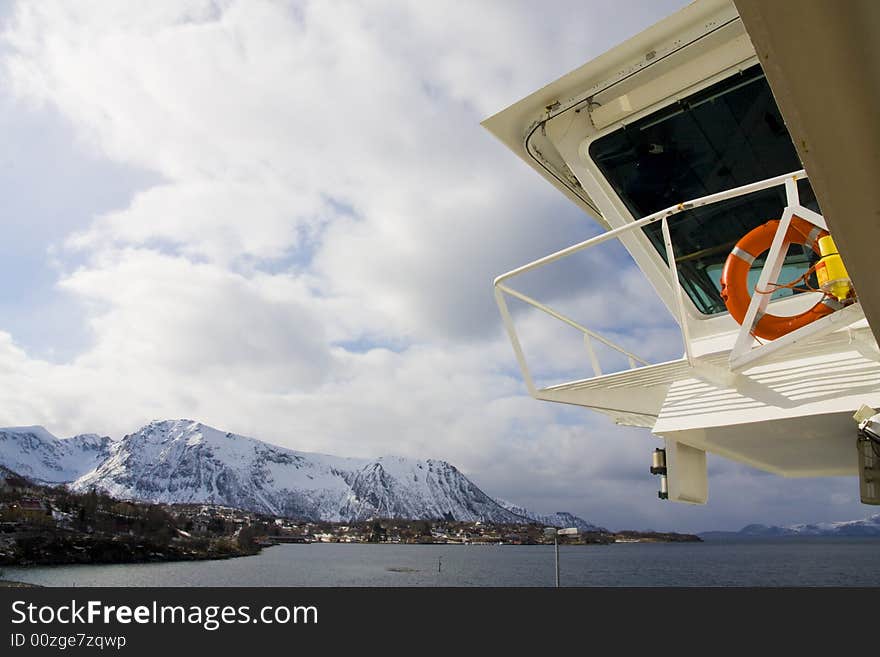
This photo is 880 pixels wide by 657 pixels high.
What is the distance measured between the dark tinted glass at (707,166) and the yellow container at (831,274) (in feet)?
3.42

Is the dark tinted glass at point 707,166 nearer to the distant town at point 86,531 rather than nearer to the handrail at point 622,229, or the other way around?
the handrail at point 622,229

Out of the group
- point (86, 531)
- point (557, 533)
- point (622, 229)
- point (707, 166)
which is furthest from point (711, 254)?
point (86, 531)

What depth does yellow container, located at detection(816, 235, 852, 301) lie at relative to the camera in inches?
192

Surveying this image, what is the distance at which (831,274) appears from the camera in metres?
4.97

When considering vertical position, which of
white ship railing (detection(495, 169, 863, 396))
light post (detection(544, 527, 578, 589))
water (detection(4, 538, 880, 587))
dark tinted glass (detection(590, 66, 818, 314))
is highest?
dark tinted glass (detection(590, 66, 818, 314))

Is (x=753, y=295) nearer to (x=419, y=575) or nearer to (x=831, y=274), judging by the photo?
(x=831, y=274)

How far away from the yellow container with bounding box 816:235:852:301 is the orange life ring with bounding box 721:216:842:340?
199 millimetres

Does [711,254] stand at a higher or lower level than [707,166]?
lower

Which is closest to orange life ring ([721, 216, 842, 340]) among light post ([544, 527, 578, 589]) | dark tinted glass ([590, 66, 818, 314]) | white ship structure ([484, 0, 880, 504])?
white ship structure ([484, 0, 880, 504])

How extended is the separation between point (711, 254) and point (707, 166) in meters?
0.86

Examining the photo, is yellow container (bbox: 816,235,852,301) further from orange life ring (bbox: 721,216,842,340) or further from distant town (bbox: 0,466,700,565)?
distant town (bbox: 0,466,700,565)
